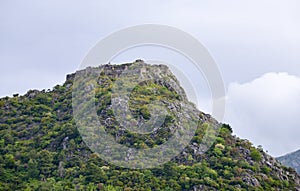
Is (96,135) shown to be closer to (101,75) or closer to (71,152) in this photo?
(71,152)

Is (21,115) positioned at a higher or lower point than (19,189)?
higher

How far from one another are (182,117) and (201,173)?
40.1 ft

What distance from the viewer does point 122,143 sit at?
224ft

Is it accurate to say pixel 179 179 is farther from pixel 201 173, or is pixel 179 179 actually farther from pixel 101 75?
pixel 101 75

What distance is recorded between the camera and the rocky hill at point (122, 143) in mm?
61906

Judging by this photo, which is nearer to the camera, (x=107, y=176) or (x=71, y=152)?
(x=107, y=176)

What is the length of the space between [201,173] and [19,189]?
69.1 feet

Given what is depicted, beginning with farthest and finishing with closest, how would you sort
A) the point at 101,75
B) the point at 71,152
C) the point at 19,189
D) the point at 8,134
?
the point at 101,75 → the point at 8,134 → the point at 71,152 → the point at 19,189

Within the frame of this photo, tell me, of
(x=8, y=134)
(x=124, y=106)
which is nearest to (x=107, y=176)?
(x=124, y=106)

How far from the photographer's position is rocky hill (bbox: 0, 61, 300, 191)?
203 feet

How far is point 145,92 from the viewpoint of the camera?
7881 cm

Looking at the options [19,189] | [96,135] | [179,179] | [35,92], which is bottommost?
[19,189]

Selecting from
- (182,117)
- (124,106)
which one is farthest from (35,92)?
(182,117)

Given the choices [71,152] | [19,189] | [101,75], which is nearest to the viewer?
[19,189]
